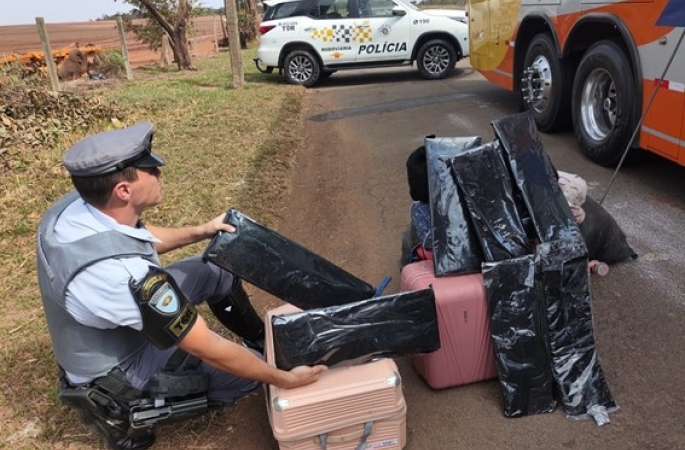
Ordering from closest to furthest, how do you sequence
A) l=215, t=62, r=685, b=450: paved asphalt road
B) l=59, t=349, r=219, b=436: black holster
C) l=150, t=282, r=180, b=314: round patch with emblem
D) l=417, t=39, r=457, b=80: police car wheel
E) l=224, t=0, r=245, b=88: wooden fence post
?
1. l=150, t=282, r=180, b=314: round patch with emblem
2. l=59, t=349, r=219, b=436: black holster
3. l=215, t=62, r=685, b=450: paved asphalt road
4. l=224, t=0, r=245, b=88: wooden fence post
5. l=417, t=39, r=457, b=80: police car wheel

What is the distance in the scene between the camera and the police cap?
6.77ft

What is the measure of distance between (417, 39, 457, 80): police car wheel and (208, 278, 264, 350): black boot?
950 centimetres

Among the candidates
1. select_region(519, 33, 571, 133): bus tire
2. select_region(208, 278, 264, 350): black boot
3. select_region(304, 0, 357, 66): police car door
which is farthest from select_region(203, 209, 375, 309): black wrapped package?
select_region(304, 0, 357, 66): police car door

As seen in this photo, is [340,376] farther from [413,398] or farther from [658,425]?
[658,425]

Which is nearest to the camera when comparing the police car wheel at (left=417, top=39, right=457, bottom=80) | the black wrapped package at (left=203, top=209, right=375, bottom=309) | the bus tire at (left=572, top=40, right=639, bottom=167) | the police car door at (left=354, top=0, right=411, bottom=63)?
the black wrapped package at (left=203, top=209, right=375, bottom=309)

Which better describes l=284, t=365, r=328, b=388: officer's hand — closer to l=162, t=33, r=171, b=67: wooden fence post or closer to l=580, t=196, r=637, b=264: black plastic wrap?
Result: l=580, t=196, r=637, b=264: black plastic wrap

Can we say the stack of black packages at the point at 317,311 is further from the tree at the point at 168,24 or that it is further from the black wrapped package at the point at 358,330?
the tree at the point at 168,24

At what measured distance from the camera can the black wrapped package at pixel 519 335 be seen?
249 cm

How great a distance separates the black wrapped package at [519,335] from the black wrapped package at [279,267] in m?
0.59

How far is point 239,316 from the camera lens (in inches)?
116

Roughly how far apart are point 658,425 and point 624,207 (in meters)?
2.50

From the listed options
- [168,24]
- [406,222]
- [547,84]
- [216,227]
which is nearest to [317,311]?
[216,227]

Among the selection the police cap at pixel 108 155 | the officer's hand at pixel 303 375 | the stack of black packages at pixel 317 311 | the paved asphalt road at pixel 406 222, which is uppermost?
the police cap at pixel 108 155

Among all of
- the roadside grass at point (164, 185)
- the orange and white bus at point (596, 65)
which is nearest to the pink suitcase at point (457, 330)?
the roadside grass at point (164, 185)
